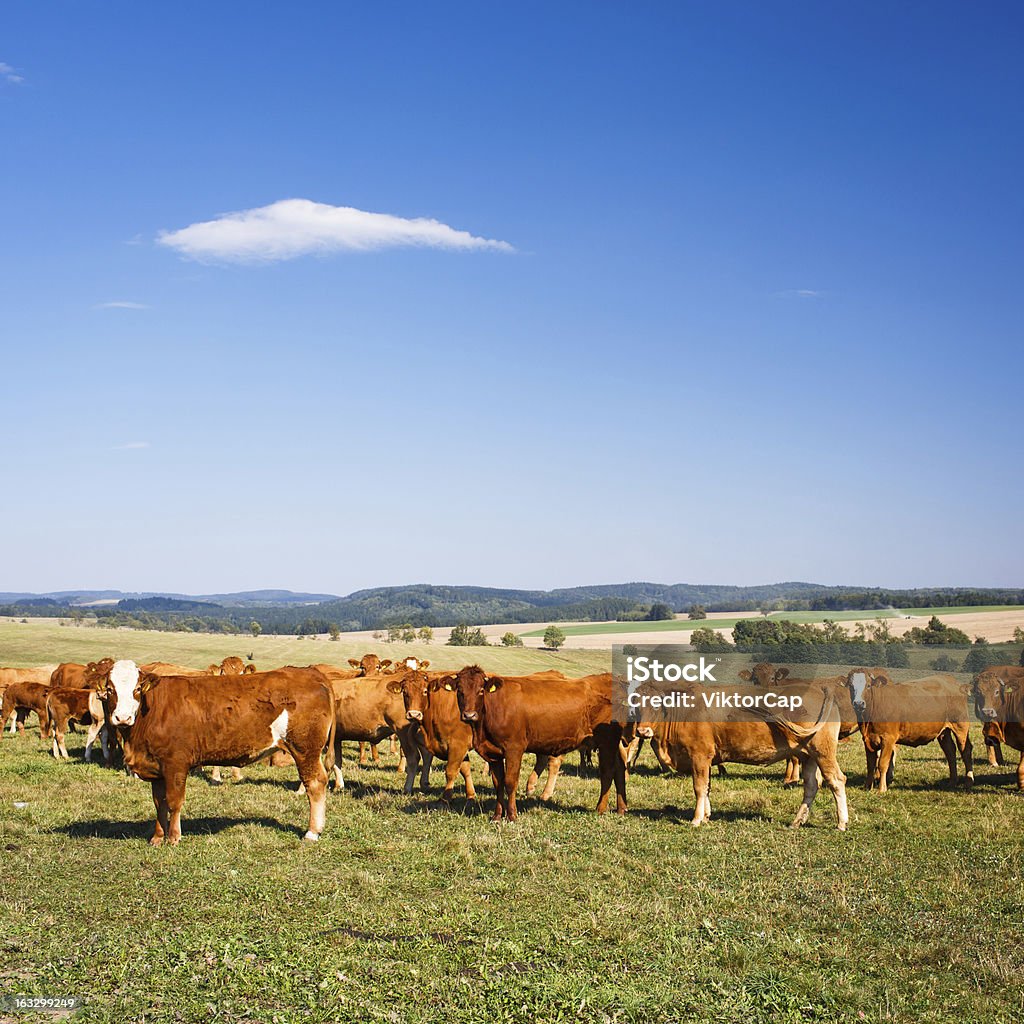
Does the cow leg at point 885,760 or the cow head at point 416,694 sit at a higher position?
the cow head at point 416,694

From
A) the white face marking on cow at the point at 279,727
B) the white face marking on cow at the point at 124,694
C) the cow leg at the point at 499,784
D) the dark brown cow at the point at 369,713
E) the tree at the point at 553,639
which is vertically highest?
the white face marking on cow at the point at 124,694

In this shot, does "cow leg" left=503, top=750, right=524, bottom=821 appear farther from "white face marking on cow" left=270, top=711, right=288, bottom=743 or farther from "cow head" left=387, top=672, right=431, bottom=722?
"white face marking on cow" left=270, top=711, right=288, bottom=743

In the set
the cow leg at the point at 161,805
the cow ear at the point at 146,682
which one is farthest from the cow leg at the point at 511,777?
the cow ear at the point at 146,682

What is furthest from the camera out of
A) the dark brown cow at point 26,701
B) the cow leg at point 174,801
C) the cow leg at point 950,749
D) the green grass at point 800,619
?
the green grass at point 800,619

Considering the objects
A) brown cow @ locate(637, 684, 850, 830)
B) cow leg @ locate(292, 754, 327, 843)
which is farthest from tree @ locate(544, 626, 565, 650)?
cow leg @ locate(292, 754, 327, 843)

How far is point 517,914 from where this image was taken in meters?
9.27

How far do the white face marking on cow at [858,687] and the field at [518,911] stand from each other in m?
2.72

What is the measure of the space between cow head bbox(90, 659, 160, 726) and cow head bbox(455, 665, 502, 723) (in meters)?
4.63

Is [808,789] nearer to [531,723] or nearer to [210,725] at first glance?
[531,723]

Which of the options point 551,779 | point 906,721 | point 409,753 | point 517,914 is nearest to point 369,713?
point 409,753

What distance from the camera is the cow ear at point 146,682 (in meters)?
12.7

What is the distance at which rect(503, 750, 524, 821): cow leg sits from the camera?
45.6 feet

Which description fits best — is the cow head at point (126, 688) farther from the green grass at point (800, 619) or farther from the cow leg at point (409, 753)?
the green grass at point (800, 619)

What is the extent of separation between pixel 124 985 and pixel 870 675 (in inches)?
626
